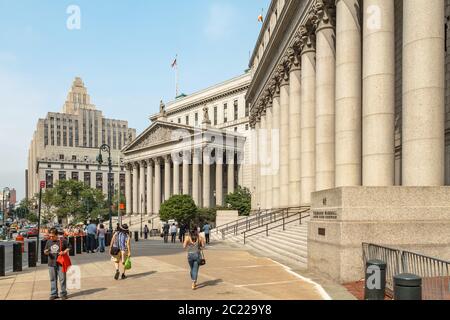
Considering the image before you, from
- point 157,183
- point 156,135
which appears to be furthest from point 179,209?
point 156,135

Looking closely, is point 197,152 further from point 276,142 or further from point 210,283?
point 210,283

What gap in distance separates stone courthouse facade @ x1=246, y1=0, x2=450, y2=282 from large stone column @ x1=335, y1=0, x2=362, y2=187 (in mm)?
49

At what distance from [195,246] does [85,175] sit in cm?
17215

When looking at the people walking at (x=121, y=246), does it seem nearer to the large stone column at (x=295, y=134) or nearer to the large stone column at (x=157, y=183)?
the large stone column at (x=295, y=134)

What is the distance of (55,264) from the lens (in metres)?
12.7

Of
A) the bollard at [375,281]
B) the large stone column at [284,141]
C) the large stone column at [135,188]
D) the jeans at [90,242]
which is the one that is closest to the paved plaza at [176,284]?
the bollard at [375,281]

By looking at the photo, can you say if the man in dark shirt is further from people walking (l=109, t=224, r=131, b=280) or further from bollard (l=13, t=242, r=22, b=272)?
bollard (l=13, t=242, r=22, b=272)

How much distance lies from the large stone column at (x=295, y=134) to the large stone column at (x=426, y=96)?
62.6 feet

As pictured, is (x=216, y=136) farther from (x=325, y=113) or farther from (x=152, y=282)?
(x=152, y=282)

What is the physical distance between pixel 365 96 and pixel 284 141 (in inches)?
798

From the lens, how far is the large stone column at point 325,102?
90.8ft

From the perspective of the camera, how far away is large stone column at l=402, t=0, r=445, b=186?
17031 mm

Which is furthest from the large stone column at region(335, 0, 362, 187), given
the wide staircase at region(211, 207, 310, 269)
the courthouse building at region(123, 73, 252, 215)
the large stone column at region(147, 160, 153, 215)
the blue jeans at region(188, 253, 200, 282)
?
the large stone column at region(147, 160, 153, 215)
